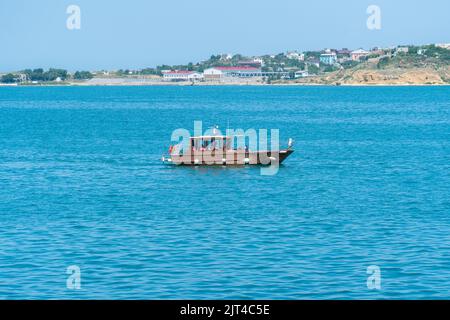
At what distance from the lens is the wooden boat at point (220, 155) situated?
65125mm

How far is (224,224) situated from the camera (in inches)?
1607

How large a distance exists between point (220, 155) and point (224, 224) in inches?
970

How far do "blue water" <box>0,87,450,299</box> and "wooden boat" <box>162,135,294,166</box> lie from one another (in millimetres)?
1438

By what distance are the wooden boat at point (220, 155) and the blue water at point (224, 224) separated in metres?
1.44

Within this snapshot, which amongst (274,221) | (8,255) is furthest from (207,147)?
(8,255)
